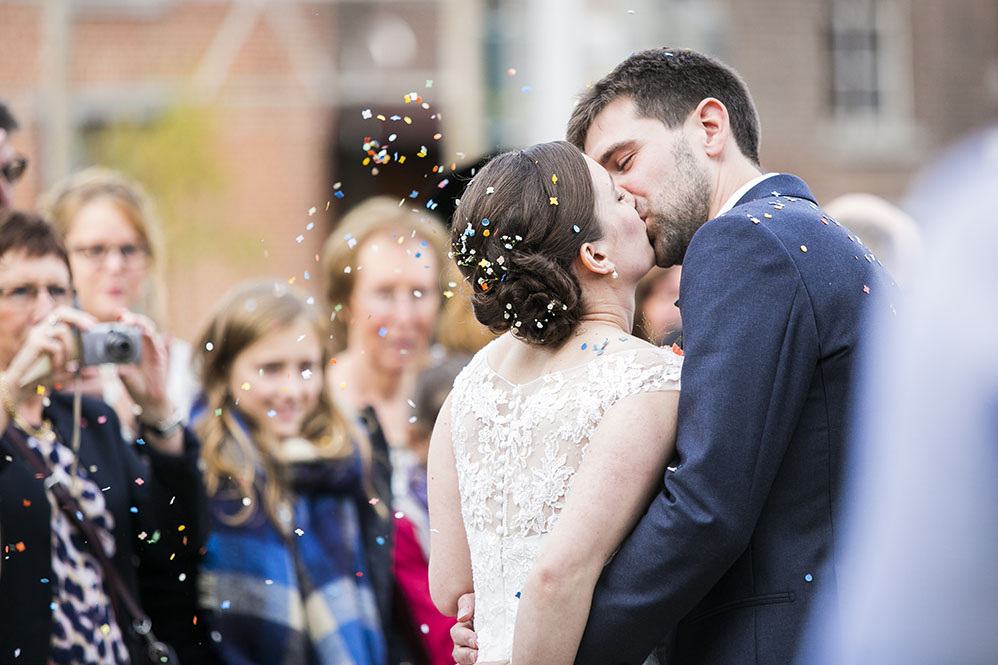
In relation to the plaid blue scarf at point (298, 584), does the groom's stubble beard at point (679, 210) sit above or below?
above

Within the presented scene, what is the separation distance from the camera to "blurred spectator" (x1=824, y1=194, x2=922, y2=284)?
4996mm

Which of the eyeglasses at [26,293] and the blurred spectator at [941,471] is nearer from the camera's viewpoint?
the blurred spectator at [941,471]

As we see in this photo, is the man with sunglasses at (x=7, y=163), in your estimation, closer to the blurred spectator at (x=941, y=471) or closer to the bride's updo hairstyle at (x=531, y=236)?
the bride's updo hairstyle at (x=531, y=236)

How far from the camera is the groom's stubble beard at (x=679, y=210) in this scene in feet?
9.48

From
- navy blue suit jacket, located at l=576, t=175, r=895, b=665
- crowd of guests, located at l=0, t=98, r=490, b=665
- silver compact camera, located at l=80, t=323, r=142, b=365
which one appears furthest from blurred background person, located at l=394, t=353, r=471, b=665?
navy blue suit jacket, located at l=576, t=175, r=895, b=665

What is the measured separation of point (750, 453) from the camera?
245 centimetres

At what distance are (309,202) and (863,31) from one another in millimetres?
8908

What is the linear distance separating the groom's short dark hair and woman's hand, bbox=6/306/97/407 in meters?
1.83

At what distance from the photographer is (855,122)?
61.2 feet

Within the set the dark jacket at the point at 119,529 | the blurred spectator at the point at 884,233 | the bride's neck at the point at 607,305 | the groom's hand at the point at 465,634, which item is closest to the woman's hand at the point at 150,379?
the dark jacket at the point at 119,529

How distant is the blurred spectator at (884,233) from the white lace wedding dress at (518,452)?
8.59ft

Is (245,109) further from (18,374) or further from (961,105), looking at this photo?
(18,374)

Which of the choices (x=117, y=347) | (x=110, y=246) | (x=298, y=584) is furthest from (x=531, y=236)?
(x=110, y=246)

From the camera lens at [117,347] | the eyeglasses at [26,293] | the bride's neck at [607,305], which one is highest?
the bride's neck at [607,305]
